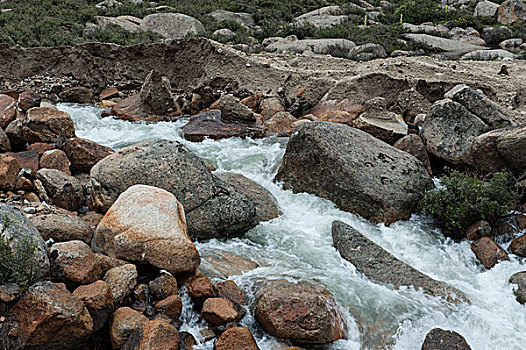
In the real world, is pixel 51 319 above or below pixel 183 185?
above

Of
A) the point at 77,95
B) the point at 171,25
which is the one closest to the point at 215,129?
the point at 77,95

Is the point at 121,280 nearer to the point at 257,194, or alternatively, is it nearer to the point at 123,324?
the point at 123,324

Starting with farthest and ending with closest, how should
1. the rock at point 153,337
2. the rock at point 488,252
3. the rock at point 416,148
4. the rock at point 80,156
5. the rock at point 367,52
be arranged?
the rock at point 367,52 < the rock at point 416,148 < the rock at point 80,156 < the rock at point 488,252 < the rock at point 153,337

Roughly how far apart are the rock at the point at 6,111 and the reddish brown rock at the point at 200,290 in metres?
6.47

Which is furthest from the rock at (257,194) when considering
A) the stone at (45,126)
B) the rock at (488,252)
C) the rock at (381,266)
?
the stone at (45,126)

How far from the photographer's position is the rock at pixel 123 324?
396 centimetres

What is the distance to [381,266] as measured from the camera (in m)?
5.93

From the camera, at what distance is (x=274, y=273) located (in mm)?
5484

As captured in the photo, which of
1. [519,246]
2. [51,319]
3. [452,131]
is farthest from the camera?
[452,131]

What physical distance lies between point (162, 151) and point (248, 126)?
4586 mm

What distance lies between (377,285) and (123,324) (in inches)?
125

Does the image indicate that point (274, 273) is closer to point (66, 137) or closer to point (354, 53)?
point (66, 137)

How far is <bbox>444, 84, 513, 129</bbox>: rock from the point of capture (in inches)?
331

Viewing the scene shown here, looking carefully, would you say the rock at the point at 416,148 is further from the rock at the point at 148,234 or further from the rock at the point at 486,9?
the rock at the point at 486,9
